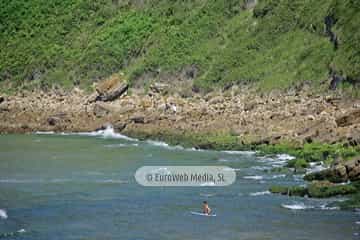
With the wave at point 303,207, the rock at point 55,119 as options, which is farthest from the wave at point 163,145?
the wave at point 303,207

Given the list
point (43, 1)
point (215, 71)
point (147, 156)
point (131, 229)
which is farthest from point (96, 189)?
point (43, 1)

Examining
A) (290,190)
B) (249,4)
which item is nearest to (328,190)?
(290,190)

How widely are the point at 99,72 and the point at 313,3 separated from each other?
43.5m

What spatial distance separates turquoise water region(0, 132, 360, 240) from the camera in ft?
144

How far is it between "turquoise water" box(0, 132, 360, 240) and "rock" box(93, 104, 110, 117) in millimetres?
33214

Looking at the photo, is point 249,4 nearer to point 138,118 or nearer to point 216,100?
point 216,100

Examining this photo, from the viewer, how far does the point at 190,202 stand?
5291 centimetres

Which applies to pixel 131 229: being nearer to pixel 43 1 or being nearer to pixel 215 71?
pixel 215 71

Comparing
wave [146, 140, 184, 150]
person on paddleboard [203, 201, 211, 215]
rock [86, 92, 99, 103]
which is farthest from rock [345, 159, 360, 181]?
rock [86, 92, 99, 103]

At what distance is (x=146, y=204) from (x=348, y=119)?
97.7ft

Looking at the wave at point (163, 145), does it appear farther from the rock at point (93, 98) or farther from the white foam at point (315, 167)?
the rock at point (93, 98)

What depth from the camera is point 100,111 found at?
4498 inches

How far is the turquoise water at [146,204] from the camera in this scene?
4394 cm

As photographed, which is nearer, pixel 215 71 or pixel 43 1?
pixel 215 71
